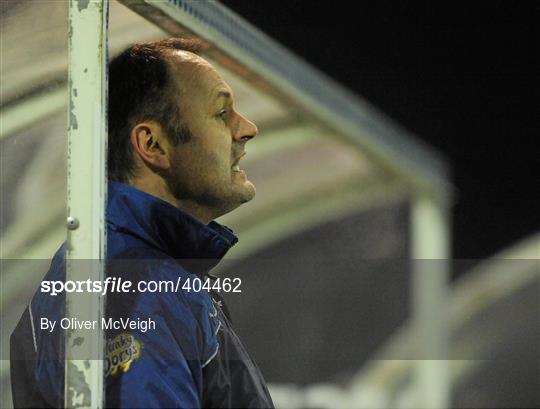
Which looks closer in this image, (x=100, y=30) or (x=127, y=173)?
(x=100, y=30)

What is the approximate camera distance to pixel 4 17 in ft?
8.16

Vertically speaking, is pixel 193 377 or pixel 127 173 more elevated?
pixel 127 173

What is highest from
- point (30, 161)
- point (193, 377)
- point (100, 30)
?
point (100, 30)

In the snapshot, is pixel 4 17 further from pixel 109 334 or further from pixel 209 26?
pixel 109 334

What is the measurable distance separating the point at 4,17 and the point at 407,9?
33.5 inches

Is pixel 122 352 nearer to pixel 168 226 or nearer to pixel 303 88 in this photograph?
pixel 168 226

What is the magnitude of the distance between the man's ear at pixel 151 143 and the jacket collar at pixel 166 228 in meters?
0.08

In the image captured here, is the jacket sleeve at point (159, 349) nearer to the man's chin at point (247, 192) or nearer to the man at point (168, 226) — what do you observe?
the man at point (168, 226)

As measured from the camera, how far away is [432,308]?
238 cm

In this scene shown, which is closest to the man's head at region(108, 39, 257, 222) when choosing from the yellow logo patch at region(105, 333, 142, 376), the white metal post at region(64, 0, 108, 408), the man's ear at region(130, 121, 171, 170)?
the man's ear at region(130, 121, 171, 170)

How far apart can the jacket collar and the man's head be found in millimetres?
26

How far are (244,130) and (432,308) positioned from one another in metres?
0.53

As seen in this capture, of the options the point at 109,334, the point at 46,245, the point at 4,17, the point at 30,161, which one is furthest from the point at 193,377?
the point at 4,17

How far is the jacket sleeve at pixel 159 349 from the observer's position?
224cm
